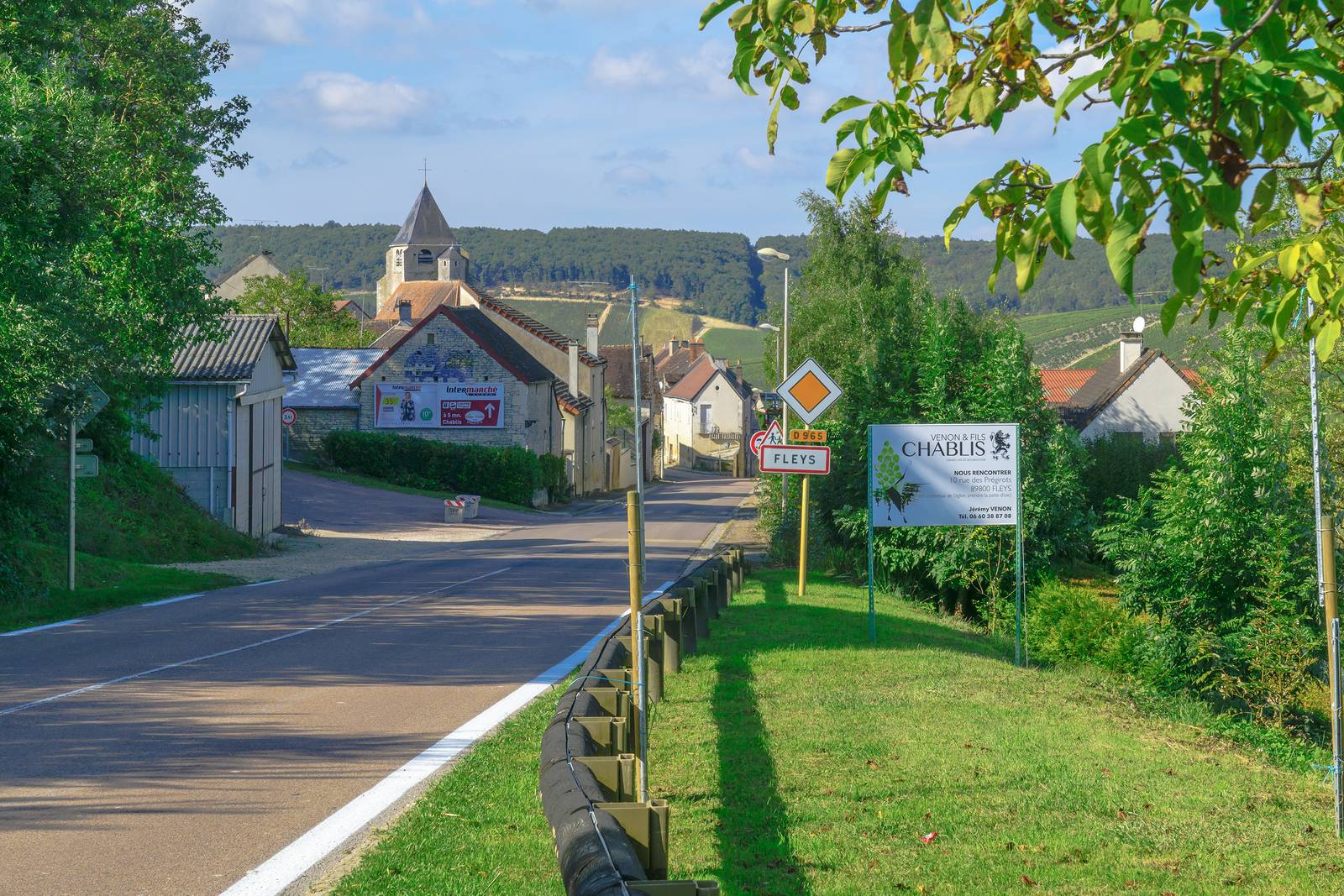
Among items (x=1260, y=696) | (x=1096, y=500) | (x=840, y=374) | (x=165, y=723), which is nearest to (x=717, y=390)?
(x=1096, y=500)

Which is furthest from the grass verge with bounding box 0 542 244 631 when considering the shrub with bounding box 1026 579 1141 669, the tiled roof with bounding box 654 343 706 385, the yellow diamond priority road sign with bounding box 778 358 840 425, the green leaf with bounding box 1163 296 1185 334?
the tiled roof with bounding box 654 343 706 385

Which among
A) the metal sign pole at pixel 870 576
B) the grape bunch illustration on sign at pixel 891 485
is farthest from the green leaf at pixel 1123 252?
the grape bunch illustration on sign at pixel 891 485

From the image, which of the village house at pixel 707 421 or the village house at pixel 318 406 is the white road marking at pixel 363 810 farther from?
the village house at pixel 707 421

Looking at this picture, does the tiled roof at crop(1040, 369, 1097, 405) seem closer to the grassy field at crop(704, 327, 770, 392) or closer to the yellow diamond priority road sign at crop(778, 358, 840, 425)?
the yellow diamond priority road sign at crop(778, 358, 840, 425)

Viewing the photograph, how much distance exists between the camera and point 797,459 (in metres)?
16.9

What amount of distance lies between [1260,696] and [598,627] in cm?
888

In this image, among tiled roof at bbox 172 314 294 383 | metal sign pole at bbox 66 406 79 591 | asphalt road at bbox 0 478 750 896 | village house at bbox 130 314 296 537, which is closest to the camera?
asphalt road at bbox 0 478 750 896

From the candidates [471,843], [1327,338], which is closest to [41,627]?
[471,843]

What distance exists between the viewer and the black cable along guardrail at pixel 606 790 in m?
3.97

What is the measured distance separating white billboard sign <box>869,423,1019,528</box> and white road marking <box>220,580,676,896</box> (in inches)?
232

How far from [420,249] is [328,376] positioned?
249 ft

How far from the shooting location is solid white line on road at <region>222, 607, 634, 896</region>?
552 cm

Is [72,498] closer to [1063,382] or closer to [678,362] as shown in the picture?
[1063,382]

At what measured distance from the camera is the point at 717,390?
112 meters
